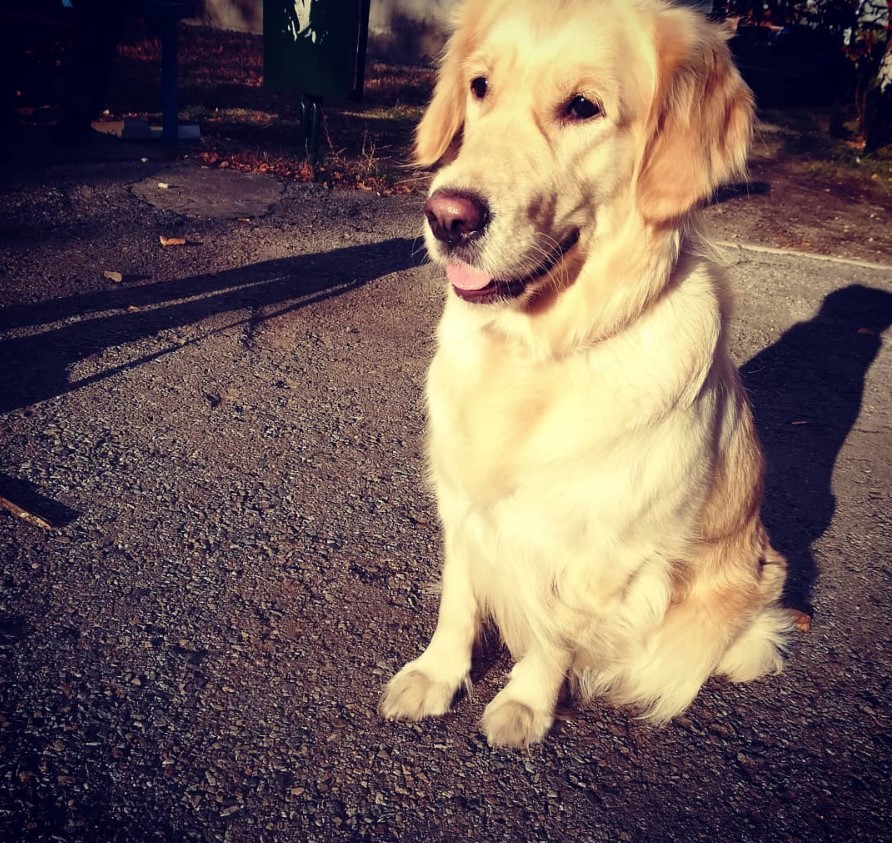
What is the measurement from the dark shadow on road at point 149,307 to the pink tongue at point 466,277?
224 centimetres

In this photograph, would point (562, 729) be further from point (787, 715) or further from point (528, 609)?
point (787, 715)

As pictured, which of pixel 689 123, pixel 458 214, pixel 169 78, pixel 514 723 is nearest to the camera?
pixel 458 214

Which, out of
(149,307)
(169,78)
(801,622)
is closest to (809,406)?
(801,622)

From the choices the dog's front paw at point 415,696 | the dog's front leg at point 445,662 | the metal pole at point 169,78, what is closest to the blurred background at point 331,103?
the metal pole at point 169,78

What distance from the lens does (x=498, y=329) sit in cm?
210

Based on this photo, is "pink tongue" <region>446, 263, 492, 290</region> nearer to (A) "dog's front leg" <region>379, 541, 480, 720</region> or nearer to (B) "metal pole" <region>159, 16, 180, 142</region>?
(A) "dog's front leg" <region>379, 541, 480, 720</region>

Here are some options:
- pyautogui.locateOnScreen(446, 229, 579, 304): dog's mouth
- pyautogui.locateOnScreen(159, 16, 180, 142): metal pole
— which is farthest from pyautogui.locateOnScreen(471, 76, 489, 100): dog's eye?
pyautogui.locateOnScreen(159, 16, 180, 142): metal pole

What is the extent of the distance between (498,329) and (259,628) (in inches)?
47.6

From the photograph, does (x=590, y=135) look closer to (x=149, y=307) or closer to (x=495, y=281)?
(x=495, y=281)

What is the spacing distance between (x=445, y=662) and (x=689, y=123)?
1.68 metres

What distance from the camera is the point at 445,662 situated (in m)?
2.25

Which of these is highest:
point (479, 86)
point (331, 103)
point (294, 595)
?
point (479, 86)

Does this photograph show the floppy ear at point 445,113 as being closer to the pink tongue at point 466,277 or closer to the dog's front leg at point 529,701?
the pink tongue at point 466,277

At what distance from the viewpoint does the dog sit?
1892mm
